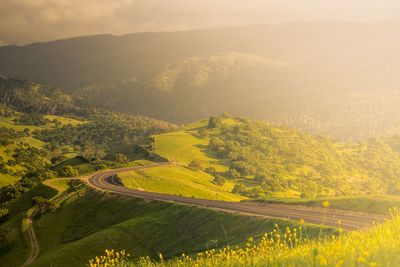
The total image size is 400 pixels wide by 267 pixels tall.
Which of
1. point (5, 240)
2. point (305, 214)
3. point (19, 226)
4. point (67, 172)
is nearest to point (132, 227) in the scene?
point (305, 214)

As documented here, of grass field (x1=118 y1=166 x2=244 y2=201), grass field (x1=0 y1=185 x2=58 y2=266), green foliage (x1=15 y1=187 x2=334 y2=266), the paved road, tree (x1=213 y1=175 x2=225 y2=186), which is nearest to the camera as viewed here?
the paved road

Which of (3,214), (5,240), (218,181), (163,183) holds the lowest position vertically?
(218,181)

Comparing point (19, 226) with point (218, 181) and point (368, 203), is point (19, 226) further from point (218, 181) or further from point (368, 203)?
point (368, 203)

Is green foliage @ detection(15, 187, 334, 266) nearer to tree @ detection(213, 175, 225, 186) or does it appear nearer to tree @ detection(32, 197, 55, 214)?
tree @ detection(32, 197, 55, 214)

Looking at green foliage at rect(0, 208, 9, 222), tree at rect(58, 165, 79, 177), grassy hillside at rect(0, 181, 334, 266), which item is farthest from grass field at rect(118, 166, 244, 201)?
green foliage at rect(0, 208, 9, 222)

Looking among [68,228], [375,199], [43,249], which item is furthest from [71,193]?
[375,199]

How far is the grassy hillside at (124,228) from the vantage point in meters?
70.6

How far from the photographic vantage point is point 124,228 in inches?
3607

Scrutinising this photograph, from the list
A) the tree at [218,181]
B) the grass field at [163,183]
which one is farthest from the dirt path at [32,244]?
the tree at [218,181]

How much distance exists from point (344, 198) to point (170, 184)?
245 ft

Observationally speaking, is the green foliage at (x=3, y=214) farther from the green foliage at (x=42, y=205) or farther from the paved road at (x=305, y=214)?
the paved road at (x=305, y=214)

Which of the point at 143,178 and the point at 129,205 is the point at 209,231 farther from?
the point at 143,178

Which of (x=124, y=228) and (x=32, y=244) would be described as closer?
(x=124, y=228)

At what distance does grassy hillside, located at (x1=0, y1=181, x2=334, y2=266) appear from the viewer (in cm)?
7056
